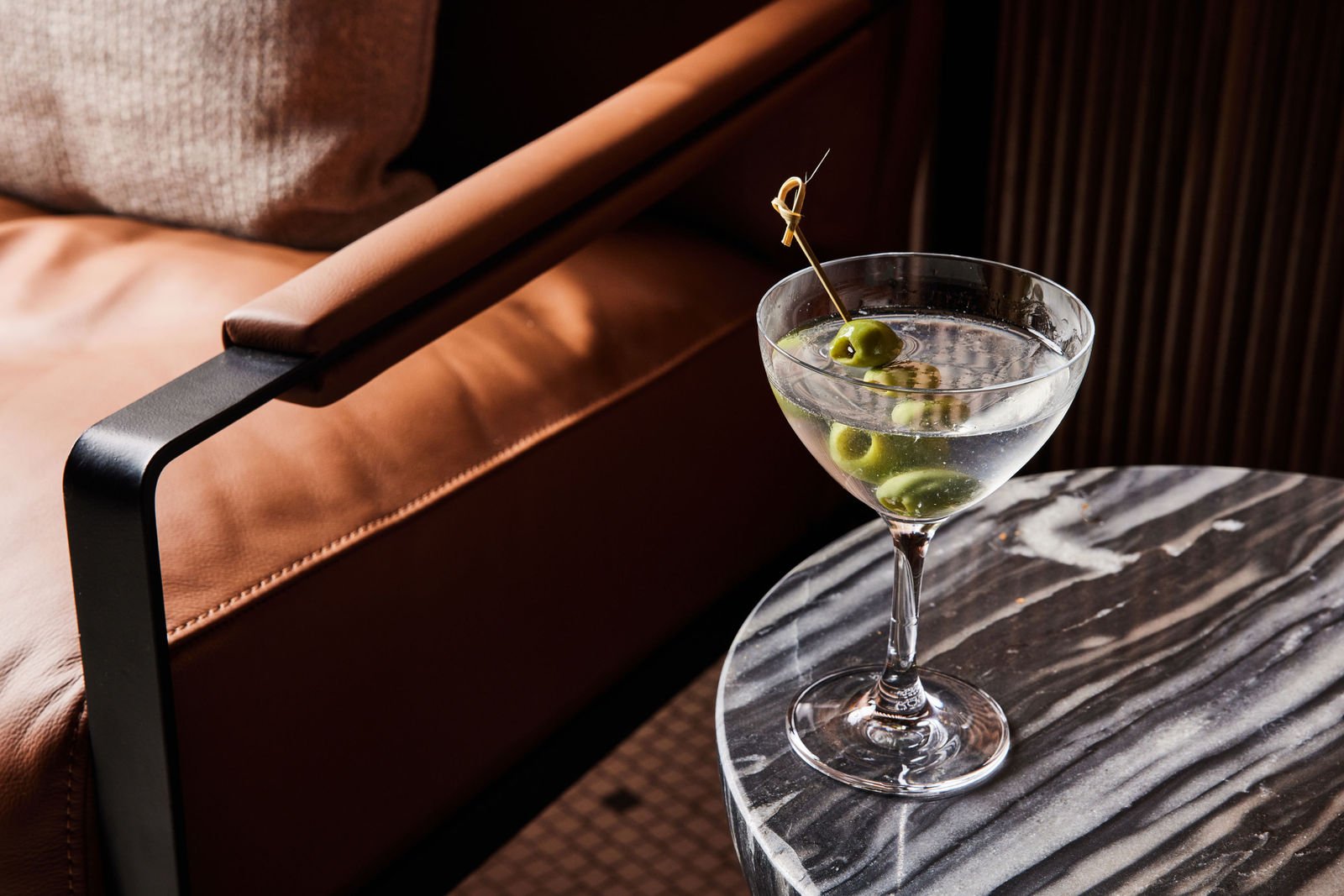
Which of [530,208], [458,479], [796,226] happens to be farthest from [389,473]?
[796,226]

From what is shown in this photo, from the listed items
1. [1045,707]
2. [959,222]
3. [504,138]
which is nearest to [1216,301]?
[959,222]

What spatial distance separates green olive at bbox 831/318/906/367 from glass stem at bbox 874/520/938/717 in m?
0.08

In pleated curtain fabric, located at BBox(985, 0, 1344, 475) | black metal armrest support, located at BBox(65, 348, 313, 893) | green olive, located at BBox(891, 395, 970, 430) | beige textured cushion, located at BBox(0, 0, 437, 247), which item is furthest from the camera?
pleated curtain fabric, located at BBox(985, 0, 1344, 475)

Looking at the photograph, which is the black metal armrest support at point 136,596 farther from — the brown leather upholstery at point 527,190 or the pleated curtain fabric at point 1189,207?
the pleated curtain fabric at point 1189,207

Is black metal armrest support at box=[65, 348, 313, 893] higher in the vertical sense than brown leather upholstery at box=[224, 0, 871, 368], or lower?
lower

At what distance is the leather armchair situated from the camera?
71cm

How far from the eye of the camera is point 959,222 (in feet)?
4.76

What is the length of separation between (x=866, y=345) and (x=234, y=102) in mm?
734

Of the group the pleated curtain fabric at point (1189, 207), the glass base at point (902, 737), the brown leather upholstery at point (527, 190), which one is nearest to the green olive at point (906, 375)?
the glass base at point (902, 737)

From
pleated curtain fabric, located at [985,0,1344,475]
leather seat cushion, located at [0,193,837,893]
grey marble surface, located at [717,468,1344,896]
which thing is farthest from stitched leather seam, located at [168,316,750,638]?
pleated curtain fabric, located at [985,0,1344,475]

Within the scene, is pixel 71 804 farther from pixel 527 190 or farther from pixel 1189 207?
pixel 1189 207

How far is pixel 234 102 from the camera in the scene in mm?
1104

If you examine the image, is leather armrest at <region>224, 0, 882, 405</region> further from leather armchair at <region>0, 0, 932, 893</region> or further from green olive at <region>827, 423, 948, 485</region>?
green olive at <region>827, 423, 948, 485</region>

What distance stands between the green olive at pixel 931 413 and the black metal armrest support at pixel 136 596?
352 millimetres
